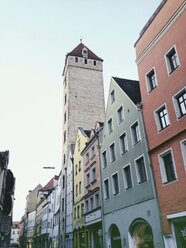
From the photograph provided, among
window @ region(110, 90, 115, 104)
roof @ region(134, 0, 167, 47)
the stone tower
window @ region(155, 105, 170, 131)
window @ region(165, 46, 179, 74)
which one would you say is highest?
the stone tower

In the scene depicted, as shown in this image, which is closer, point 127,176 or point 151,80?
point 151,80

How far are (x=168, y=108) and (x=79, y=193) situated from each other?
23434 millimetres

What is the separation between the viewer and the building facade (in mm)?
17781

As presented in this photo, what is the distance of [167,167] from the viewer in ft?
53.4

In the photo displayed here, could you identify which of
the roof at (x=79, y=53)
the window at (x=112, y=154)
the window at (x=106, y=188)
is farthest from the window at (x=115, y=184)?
the roof at (x=79, y=53)

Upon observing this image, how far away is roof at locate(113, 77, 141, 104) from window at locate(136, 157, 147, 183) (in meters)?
5.39

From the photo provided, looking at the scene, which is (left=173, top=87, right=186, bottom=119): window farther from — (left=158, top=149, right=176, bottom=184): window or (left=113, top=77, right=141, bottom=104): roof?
(left=113, top=77, right=141, bottom=104): roof

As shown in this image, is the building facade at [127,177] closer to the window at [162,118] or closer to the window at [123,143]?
the window at [123,143]

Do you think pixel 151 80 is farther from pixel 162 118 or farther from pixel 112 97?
pixel 112 97

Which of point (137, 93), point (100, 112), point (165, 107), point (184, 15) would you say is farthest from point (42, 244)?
point (184, 15)

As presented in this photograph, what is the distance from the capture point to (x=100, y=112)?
183ft

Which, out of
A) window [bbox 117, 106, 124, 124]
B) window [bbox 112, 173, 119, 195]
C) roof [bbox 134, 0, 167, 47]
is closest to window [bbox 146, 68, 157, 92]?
roof [bbox 134, 0, 167, 47]

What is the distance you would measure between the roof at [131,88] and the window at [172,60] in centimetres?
536

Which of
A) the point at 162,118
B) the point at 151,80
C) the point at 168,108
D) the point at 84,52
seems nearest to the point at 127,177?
the point at 162,118
